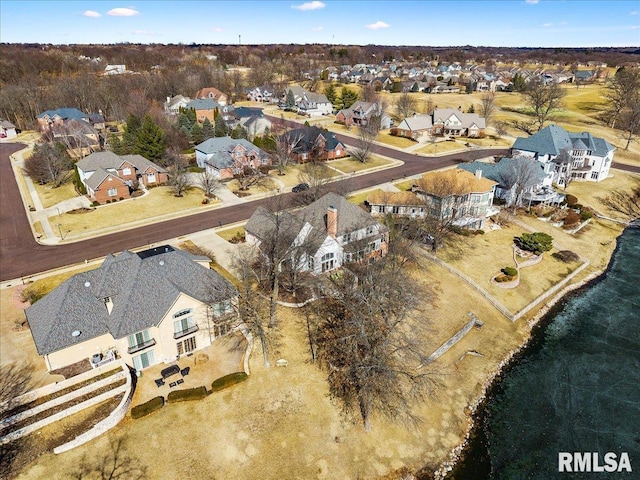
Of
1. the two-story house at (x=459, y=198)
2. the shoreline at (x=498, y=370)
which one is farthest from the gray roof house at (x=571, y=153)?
the two-story house at (x=459, y=198)

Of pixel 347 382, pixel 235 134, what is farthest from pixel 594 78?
pixel 347 382

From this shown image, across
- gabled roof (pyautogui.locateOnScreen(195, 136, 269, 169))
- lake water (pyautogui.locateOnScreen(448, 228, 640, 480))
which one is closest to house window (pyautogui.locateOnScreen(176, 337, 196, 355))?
lake water (pyautogui.locateOnScreen(448, 228, 640, 480))

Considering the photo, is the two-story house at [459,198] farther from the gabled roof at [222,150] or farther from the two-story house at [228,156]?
the gabled roof at [222,150]

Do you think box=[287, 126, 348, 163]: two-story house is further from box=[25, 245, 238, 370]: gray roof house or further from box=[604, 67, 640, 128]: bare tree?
box=[604, 67, 640, 128]: bare tree

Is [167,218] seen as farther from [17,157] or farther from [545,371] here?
[17,157]

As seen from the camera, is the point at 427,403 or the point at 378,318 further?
the point at 378,318

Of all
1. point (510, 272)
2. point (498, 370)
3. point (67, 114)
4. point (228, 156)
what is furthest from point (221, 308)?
point (67, 114)
